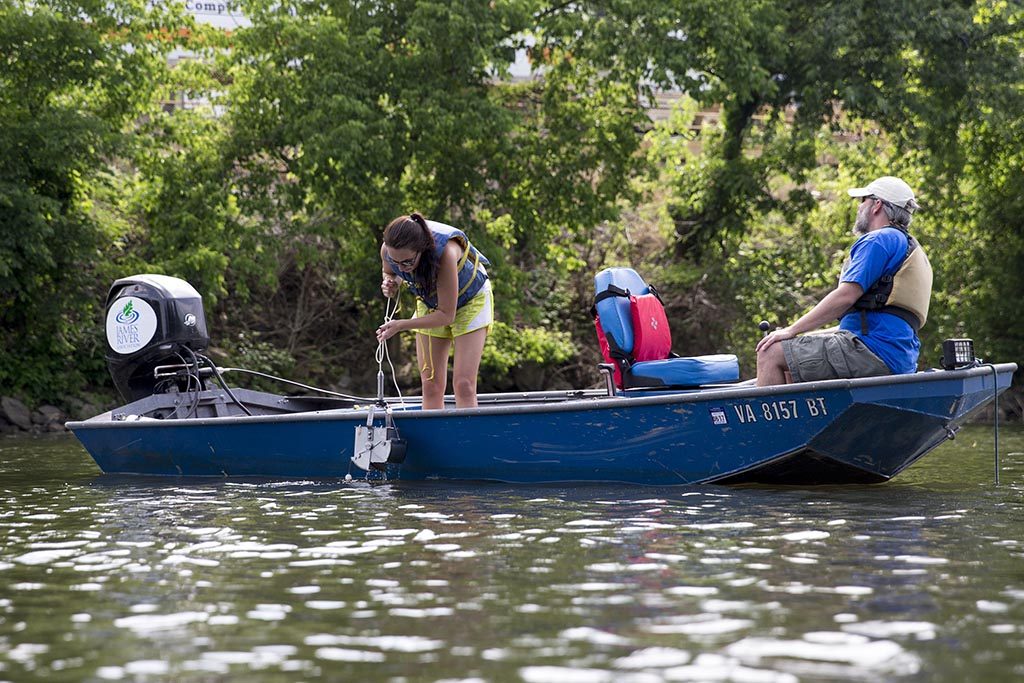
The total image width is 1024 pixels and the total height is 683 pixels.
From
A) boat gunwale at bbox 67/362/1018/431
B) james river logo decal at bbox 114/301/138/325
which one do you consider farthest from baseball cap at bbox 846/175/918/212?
james river logo decal at bbox 114/301/138/325

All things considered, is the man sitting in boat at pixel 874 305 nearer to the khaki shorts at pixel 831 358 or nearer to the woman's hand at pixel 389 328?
the khaki shorts at pixel 831 358

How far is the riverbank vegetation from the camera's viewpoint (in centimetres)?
1733

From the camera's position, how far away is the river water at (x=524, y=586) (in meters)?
3.79

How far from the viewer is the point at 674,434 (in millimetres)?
7750

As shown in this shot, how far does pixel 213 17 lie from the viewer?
79.3ft

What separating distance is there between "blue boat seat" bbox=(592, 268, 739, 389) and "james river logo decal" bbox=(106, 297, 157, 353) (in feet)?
9.77

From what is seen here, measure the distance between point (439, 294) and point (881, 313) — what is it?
7.74 feet

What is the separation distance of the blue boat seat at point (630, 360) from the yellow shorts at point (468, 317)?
2.28 feet

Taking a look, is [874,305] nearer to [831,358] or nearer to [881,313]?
[881,313]

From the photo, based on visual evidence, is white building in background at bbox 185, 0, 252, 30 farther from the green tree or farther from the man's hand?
the man's hand

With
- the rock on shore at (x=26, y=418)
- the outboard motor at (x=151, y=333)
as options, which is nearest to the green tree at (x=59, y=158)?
the rock on shore at (x=26, y=418)

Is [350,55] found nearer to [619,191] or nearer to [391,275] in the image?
[619,191]

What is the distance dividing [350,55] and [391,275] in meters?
10.1

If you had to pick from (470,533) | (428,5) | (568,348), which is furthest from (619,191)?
(470,533)
